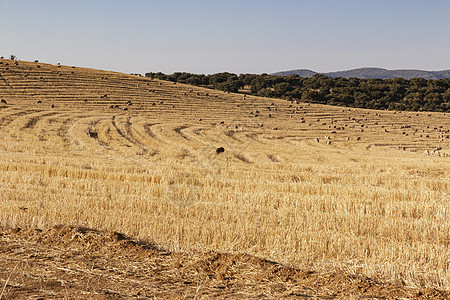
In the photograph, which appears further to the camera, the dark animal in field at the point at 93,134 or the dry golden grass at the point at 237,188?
the dark animal in field at the point at 93,134

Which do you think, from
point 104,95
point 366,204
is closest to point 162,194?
point 366,204

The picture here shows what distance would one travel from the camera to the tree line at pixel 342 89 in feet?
228

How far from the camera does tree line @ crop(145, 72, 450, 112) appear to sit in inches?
2734

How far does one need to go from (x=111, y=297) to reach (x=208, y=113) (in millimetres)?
41321

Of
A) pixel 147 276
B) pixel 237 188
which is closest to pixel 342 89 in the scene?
pixel 237 188

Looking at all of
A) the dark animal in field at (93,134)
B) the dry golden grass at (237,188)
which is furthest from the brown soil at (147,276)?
the dark animal in field at (93,134)

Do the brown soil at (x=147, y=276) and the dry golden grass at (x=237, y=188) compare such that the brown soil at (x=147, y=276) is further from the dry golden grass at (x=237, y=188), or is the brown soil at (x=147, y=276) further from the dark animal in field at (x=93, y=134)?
the dark animal in field at (x=93, y=134)

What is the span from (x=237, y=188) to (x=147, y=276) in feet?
25.3

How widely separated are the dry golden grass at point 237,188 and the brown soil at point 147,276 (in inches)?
22.3

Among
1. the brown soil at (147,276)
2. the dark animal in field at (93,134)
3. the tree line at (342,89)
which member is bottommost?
the dark animal in field at (93,134)

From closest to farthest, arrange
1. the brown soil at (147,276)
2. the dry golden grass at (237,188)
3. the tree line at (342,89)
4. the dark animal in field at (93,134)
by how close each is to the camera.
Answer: the brown soil at (147,276) → the dry golden grass at (237,188) → the dark animal in field at (93,134) → the tree line at (342,89)

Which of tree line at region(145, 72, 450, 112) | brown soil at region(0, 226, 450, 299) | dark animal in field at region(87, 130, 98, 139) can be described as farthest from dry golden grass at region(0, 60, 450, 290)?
tree line at region(145, 72, 450, 112)

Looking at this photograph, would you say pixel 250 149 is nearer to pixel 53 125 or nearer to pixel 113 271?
pixel 53 125

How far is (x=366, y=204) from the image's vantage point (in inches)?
459
